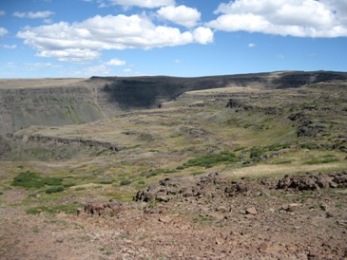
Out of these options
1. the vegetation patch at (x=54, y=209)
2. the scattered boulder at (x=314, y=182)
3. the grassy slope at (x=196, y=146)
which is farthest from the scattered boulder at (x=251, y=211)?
the vegetation patch at (x=54, y=209)

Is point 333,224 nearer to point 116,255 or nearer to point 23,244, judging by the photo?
point 116,255

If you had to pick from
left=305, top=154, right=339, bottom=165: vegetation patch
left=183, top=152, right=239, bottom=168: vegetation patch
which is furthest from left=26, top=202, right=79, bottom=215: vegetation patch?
left=183, top=152, right=239, bottom=168: vegetation patch

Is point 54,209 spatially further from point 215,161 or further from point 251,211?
point 215,161

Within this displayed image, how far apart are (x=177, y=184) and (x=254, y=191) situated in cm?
657

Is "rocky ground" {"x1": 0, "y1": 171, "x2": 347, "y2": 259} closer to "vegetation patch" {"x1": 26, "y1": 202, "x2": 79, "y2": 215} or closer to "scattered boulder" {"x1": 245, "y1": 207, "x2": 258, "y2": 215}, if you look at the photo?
"scattered boulder" {"x1": 245, "y1": 207, "x2": 258, "y2": 215}

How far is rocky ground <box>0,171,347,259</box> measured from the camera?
1780 cm

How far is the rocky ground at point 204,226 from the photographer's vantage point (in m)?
17.8

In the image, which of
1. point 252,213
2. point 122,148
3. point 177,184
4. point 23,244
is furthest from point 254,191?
point 122,148

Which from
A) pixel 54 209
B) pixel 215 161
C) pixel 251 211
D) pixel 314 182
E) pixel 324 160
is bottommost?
pixel 215 161

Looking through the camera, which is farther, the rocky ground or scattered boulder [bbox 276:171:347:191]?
scattered boulder [bbox 276:171:347:191]

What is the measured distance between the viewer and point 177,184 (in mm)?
31375

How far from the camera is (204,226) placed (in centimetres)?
2092

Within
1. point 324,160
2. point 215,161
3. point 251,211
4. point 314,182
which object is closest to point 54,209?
point 251,211

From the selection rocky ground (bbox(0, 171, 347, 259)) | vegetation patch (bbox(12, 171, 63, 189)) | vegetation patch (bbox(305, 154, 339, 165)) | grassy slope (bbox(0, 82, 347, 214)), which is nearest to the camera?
rocky ground (bbox(0, 171, 347, 259))
